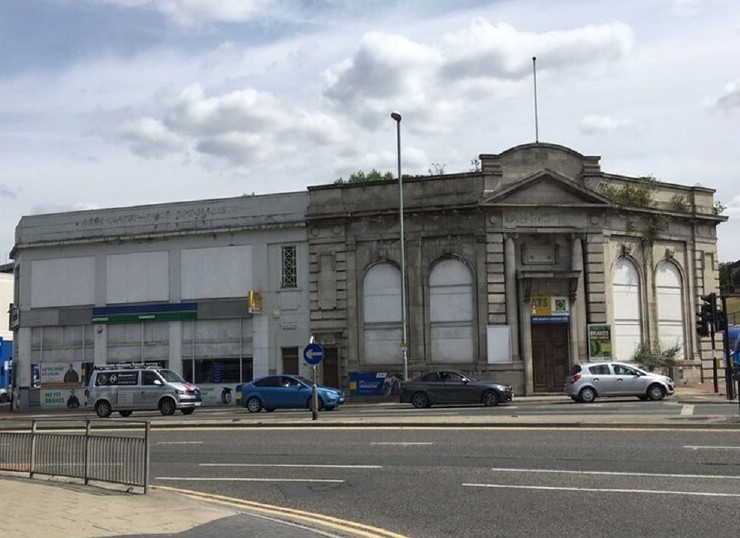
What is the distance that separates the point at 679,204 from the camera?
3959 centimetres

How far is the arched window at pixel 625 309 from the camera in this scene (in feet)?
123

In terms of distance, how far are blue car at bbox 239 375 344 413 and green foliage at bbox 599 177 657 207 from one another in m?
15.6

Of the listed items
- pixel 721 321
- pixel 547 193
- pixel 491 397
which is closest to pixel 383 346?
pixel 491 397

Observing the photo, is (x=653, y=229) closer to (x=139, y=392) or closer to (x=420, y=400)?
(x=420, y=400)

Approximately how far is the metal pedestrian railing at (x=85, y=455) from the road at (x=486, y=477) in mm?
1326

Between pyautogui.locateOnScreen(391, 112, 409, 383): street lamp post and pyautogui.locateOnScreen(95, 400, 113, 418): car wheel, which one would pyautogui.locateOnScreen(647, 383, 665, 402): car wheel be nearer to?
pyautogui.locateOnScreen(391, 112, 409, 383): street lamp post

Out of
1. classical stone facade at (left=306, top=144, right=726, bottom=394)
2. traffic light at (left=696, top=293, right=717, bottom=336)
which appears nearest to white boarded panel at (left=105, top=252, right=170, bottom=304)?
classical stone facade at (left=306, top=144, right=726, bottom=394)

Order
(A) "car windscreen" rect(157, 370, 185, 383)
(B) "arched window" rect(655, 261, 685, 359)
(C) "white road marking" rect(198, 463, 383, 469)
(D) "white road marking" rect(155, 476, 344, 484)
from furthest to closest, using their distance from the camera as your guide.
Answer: (B) "arched window" rect(655, 261, 685, 359), (A) "car windscreen" rect(157, 370, 185, 383), (C) "white road marking" rect(198, 463, 383, 469), (D) "white road marking" rect(155, 476, 344, 484)

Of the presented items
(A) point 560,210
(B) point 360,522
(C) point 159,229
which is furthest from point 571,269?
(B) point 360,522

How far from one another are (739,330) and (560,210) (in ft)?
56.7

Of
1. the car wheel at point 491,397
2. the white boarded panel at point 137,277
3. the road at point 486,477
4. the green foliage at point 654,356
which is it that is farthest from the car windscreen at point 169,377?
the green foliage at point 654,356

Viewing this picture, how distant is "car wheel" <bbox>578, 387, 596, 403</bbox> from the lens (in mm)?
30438

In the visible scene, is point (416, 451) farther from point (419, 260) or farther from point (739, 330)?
point (739, 330)

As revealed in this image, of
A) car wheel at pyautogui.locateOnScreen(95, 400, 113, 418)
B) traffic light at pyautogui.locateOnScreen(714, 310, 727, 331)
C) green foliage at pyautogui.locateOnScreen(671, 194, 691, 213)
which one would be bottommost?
car wheel at pyautogui.locateOnScreen(95, 400, 113, 418)
